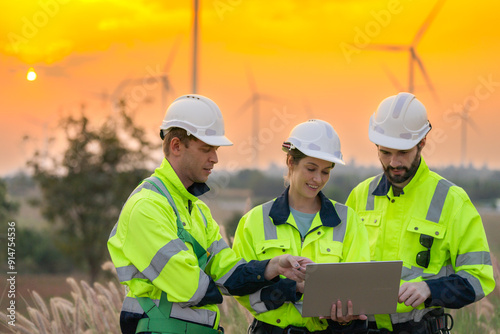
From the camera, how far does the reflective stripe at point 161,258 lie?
4273mm

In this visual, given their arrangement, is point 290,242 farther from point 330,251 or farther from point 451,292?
point 451,292

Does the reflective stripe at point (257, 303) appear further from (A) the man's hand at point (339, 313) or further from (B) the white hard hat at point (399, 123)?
(B) the white hard hat at point (399, 123)

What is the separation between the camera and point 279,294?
496 centimetres

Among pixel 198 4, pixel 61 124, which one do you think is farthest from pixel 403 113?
pixel 61 124

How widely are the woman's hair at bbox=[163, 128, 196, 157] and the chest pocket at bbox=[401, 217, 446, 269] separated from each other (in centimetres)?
185

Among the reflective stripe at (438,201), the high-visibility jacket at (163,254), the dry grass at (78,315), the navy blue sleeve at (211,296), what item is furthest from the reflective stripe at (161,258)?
the dry grass at (78,315)

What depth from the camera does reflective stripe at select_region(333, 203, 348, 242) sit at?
508cm

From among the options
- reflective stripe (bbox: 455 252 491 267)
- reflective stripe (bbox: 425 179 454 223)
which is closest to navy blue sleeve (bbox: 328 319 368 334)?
reflective stripe (bbox: 455 252 491 267)

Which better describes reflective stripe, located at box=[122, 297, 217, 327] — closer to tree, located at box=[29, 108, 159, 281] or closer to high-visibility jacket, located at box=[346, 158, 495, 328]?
high-visibility jacket, located at box=[346, 158, 495, 328]

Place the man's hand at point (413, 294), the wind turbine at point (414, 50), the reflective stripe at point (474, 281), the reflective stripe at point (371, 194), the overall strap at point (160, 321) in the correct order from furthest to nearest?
the wind turbine at point (414, 50)
the reflective stripe at point (371, 194)
the reflective stripe at point (474, 281)
the man's hand at point (413, 294)
the overall strap at point (160, 321)

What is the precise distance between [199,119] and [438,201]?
6.47 feet

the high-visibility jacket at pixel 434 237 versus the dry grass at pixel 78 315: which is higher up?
the high-visibility jacket at pixel 434 237

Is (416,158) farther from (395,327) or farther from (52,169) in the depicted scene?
(52,169)

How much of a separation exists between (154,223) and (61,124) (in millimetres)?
20165
